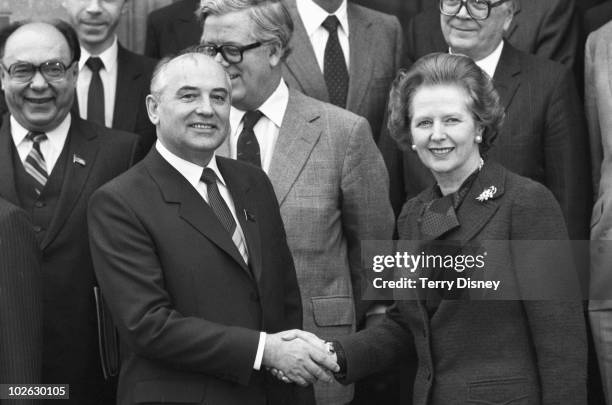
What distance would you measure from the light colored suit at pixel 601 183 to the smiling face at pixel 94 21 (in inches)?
80.6

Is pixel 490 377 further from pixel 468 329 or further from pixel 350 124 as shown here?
pixel 350 124

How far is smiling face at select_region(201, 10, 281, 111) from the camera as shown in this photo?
5027mm

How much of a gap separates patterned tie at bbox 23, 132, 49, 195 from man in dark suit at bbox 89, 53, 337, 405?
76 cm

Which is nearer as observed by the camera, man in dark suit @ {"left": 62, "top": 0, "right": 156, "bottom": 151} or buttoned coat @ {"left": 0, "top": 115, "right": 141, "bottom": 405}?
buttoned coat @ {"left": 0, "top": 115, "right": 141, "bottom": 405}

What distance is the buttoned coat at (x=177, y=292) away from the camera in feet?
13.2

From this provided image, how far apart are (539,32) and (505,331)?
6.55 feet

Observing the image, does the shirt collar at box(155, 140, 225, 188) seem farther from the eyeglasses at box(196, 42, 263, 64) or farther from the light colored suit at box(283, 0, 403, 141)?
the light colored suit at box(283, 0, 403, 141)

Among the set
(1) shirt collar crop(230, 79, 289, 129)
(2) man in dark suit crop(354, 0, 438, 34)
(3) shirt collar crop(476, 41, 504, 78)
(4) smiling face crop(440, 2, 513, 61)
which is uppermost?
(2) man in dark suit crop(354, 0, 438, 34)

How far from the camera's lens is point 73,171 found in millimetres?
4969

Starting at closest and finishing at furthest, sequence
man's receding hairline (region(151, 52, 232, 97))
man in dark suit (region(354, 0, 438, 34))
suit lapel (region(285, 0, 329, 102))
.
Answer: man's receding hairline (region(151, 52, 232, 97)), suit lapel (region(285, 0, 329, 102)), man in dark suit (region(354, 0, 438, 34))

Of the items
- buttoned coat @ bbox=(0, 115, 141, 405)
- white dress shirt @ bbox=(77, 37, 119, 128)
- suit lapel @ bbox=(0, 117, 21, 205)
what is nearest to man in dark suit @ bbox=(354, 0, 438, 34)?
white dress shirt @ bbox=(77, 37, 119, 128)

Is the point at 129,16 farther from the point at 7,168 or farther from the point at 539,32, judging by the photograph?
the point at 539,32

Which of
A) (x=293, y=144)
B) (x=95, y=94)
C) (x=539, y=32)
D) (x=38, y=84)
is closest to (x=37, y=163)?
(x=38, y=84)

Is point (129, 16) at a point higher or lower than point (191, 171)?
higher
